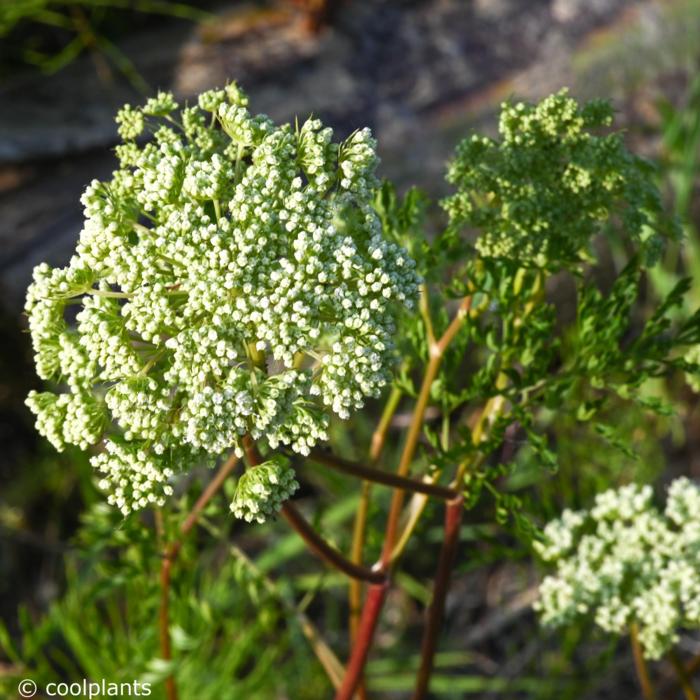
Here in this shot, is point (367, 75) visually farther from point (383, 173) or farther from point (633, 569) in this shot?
point (633, 569)

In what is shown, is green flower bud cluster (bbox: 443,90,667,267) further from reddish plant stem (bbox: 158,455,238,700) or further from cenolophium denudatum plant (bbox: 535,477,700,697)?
cenolophium denudatum plant (bbox: 535,477,700,697)

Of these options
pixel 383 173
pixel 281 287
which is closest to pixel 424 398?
pixel 281 287

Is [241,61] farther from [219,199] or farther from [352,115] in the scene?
[219,199]

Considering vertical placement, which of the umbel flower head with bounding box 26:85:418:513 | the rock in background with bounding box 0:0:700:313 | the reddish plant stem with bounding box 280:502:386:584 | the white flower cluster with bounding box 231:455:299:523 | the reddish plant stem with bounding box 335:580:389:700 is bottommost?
the reddish plant stem with bounding box 335:580:389:700

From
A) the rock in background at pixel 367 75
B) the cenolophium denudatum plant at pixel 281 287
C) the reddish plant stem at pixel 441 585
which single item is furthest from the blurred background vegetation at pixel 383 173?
the cenolophium denudatum plant at pixel 281 287

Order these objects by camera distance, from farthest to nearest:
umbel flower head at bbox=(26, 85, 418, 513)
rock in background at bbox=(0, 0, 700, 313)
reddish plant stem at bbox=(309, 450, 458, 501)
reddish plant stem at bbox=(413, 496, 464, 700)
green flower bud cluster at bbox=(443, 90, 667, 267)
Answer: rock in background at bbox=(0, 0, 700, 313), reddish plant stem at bbox=(413, 496, 464, 700), green flower bud cluster at bbox=(443, 90, 667, 267), reddish plant stem at bbox=(309, 450, 458, 501), umbel flower head at bbox=(26, 85, 418, 513)

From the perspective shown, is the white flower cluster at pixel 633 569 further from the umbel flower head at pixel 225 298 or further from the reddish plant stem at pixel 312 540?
the umbel flower head at pixel 225 298

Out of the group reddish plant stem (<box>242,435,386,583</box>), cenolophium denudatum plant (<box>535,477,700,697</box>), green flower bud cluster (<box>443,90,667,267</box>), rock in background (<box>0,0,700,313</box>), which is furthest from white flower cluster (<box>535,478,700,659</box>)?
rock in background (<box>0,0,700,313</box>)

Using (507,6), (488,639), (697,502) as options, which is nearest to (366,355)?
(697,502)
